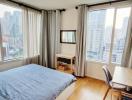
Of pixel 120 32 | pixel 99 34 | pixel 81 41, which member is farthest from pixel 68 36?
pixel 120 32

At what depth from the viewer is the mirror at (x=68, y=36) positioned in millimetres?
3660

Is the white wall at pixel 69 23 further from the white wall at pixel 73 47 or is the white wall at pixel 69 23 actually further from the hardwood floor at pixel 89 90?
the hardwood floor at pixel 89 90

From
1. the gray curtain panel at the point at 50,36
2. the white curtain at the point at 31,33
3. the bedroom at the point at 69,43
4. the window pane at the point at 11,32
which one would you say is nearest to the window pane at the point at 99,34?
the bedroom at the point at 69,43

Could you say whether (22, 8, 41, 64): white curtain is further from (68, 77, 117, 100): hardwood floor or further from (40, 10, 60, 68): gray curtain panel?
(68, 77, 117, 100): hardwood floor

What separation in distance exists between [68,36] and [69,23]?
0.49m

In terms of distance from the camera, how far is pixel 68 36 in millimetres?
3795

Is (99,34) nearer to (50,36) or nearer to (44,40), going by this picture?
(50,36)

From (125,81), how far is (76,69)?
6.42ft

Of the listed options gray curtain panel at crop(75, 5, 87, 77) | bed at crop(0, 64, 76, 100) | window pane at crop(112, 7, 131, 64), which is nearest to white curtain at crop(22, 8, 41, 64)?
bed at crop(0, 64, 76, 100)

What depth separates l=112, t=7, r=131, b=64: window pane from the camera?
279 centimetres

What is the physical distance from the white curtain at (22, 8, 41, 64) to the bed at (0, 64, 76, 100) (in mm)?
1346

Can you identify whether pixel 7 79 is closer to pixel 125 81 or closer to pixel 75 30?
pixel 125 81

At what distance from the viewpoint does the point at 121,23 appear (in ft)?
9.37

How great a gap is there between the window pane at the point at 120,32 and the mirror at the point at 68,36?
1385mm
